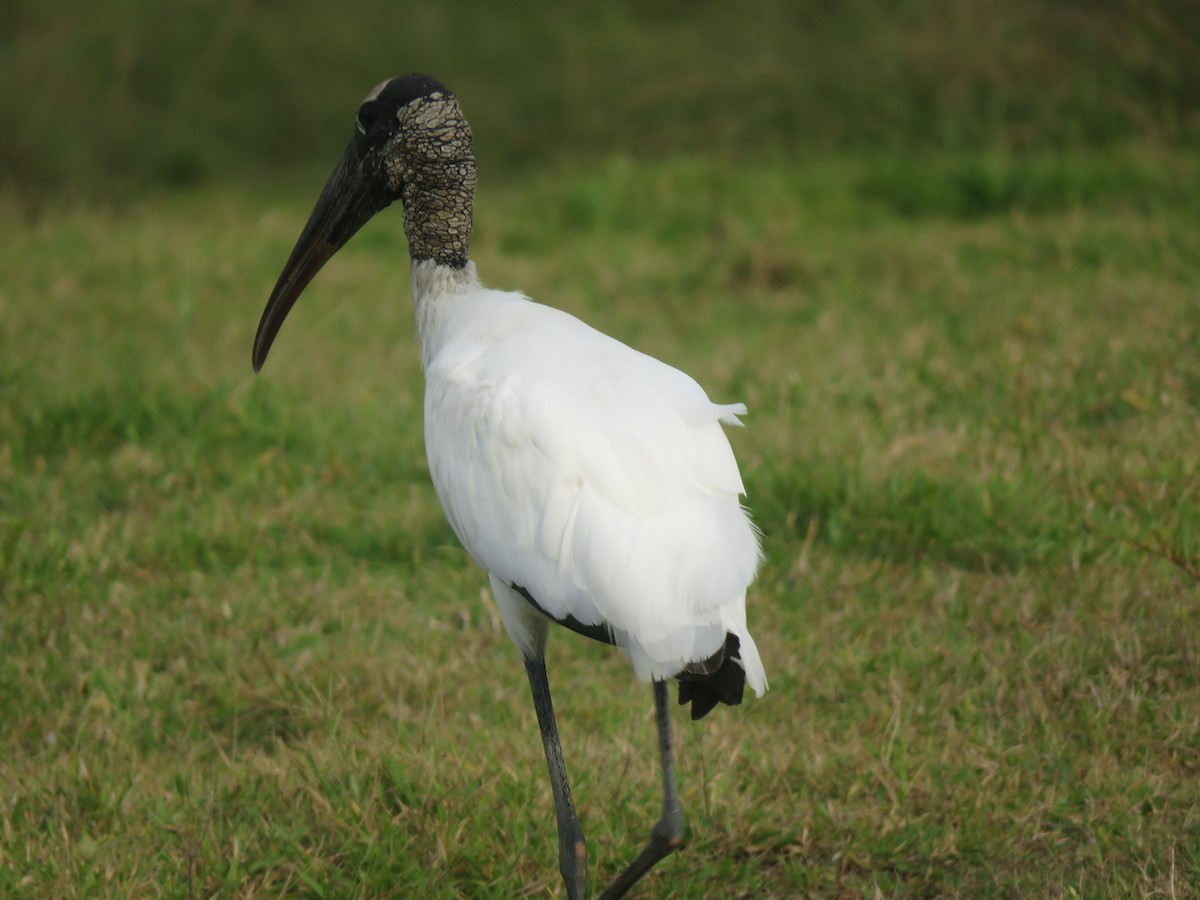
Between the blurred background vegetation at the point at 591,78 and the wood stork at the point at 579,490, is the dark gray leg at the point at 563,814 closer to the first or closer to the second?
the wood stork at the point at 579,490

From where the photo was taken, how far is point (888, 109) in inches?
301

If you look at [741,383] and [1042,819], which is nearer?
[1042,819]

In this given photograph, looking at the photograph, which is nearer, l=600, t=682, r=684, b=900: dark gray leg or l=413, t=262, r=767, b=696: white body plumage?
l=413, t=262, r=767, b=696: white body plumage

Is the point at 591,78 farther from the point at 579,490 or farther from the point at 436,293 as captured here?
the point at 579,490

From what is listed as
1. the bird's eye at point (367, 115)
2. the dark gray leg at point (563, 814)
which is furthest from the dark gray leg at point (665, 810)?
the bird's eye at point (367, 115)

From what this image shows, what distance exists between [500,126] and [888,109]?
2.78 meters

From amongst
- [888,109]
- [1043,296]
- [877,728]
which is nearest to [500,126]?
[888,109]

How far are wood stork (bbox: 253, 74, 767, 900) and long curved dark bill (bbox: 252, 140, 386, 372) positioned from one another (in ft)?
0.62

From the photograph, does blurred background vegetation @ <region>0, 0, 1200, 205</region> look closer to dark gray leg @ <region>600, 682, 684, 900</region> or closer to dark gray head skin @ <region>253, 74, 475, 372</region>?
dark gray head skin @ <region>253, 74, 475, 372</region>

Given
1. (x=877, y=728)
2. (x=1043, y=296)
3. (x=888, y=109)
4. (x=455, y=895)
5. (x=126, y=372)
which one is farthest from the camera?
(x=888, y=109)

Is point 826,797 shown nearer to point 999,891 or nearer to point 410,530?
point 999,891

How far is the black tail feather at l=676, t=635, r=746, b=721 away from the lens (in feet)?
7.38

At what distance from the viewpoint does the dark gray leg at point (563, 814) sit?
2531 millimetres

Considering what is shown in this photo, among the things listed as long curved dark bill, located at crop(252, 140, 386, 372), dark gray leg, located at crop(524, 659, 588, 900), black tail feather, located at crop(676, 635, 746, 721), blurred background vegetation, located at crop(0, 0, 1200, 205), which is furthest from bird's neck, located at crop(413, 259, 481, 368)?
blurred background vegetation, located at crop(0, 0, 1200, 205)
